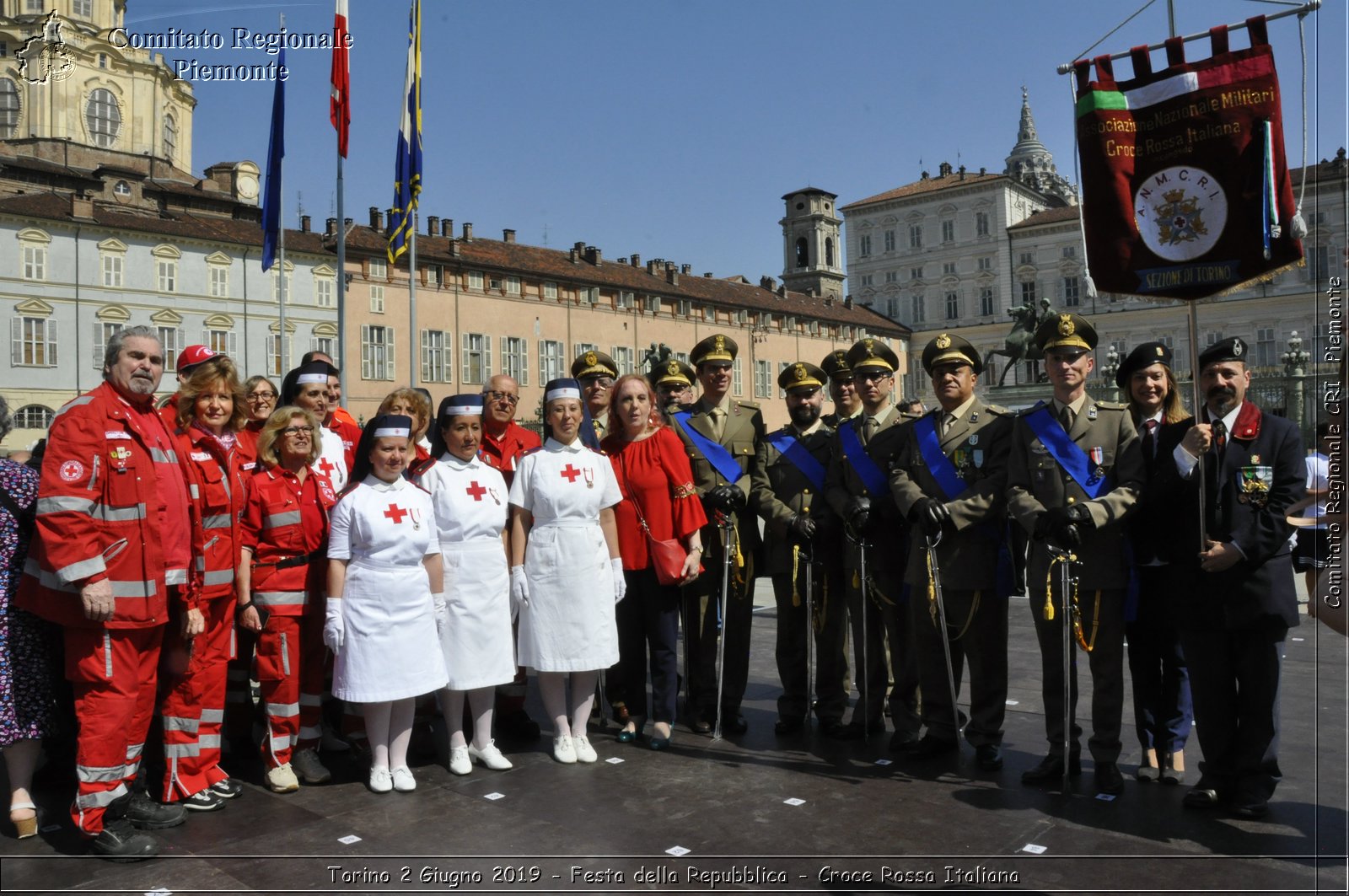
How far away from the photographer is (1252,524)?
4.67 meters

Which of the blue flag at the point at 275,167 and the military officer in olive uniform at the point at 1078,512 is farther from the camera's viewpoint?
the blue flag at the point at 275,167

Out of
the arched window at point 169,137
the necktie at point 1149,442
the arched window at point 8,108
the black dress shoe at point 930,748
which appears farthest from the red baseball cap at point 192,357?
the arched window at point 169,137

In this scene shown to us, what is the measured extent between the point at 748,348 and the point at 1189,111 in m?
60.3

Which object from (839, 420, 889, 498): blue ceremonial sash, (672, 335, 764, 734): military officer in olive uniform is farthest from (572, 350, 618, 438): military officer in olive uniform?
(839, 420, 889, 498): blue ceremonial sash

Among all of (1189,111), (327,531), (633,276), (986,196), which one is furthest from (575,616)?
(986,196)

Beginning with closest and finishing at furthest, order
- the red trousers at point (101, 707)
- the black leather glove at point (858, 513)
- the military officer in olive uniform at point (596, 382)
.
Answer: the red trousers at point (101, 707) < the black leather glove at point (858, 513) < the military officer in olive uniform at point (596, 382)

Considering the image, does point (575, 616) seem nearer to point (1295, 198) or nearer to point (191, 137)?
point (1295, 198)

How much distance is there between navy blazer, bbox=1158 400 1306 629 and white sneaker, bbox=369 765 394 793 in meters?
3.82

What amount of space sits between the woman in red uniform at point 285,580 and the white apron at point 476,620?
677 mm

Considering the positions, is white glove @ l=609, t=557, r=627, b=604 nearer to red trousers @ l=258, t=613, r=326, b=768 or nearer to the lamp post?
red trousers @ l=258, t=613, r=326, b=768

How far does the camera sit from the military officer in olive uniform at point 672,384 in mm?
7277

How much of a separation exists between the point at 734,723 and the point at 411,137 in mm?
14219

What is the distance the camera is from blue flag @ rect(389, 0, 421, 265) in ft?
57.9

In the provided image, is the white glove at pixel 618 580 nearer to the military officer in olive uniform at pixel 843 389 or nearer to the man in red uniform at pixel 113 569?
the military officer in olive uniform at pixel 843 389
